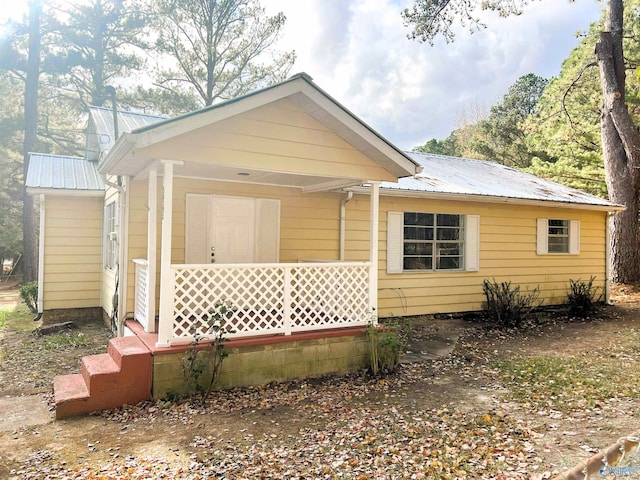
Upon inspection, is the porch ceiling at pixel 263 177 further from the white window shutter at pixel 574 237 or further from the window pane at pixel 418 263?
the white window shutter at pixel 574 237

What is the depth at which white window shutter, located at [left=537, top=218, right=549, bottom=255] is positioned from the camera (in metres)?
10.6

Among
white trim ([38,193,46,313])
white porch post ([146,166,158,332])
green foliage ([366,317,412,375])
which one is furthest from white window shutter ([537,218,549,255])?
white trim ([38,193,46,313])

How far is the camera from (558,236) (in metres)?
11.0

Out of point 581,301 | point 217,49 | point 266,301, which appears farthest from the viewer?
point 217,49

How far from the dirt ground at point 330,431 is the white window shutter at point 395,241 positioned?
2.85m

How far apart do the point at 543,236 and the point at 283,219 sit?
6.71m

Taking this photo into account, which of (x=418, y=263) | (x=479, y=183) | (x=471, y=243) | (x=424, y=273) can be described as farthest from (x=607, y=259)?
(x=418, y=263)

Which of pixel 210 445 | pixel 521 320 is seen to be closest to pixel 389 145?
pixel 210 445

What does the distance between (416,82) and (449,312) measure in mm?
17076

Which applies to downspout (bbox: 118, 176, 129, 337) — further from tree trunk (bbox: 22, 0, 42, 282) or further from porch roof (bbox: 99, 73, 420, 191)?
tree trunk (bbox: 22, 0, 42, 282)

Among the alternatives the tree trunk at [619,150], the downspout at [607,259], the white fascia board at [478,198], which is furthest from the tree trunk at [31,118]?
the tree trunk at [619,150]

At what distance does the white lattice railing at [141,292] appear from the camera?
578 cm

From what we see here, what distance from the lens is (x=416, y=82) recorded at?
23.1 meters

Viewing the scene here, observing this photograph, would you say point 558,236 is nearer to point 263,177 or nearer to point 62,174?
point 263,177
